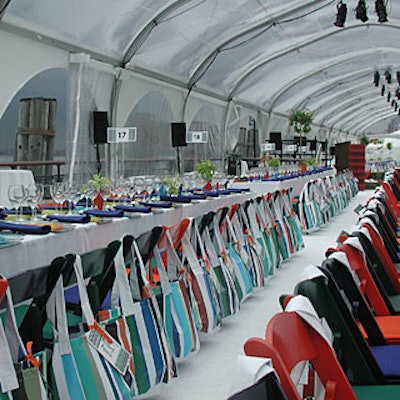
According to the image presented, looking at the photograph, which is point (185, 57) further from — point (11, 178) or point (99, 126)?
point (11, 178)

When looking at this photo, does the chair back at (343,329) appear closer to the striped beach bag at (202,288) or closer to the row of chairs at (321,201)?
the striped beach bag at (202,288)

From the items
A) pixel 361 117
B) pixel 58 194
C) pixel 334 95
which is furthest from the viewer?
pixel 361 117

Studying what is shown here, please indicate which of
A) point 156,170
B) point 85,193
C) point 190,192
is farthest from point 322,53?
point 85,193

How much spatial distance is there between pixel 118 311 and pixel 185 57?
12.5 m

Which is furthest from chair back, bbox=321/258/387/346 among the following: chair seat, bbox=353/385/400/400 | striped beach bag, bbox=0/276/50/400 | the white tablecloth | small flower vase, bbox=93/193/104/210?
the white tablecloth

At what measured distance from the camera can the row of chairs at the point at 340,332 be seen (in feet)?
5.54

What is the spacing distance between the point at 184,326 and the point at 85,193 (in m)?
1.63

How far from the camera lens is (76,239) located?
12.5 ft

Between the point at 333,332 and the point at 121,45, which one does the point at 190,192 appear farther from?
the point at 121,45

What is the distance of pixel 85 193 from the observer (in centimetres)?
506

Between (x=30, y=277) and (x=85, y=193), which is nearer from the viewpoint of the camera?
(x=30, y=277)

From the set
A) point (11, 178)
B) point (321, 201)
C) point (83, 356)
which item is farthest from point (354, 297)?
point (321, 201)

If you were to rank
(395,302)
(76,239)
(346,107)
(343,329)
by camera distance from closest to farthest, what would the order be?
1. (343,329)
2. (395,302)
3. (76,239)
4. (346,107)

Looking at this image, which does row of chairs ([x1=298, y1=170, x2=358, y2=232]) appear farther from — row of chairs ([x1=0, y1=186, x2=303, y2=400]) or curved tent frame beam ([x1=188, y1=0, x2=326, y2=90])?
row of chairs ([x1=0, y1=186, x2=303, y2=400])
